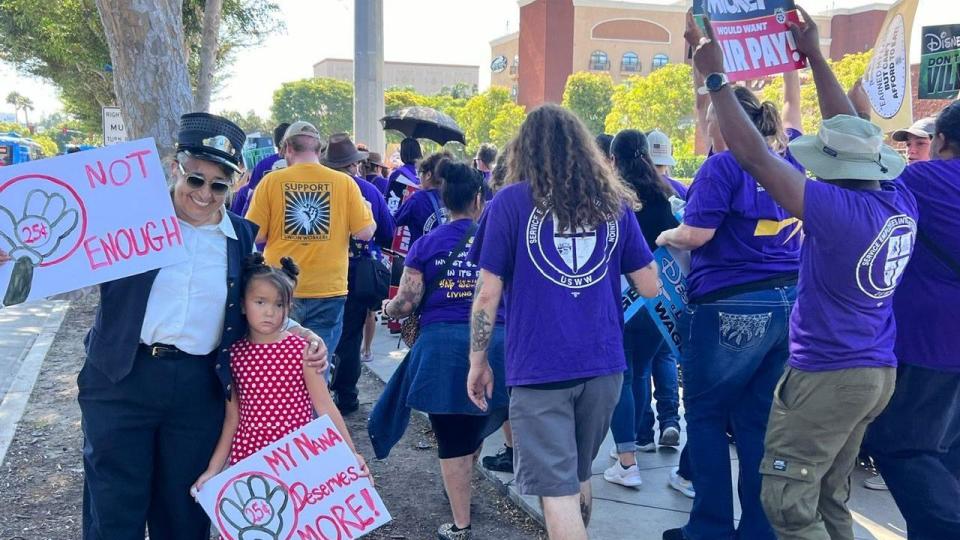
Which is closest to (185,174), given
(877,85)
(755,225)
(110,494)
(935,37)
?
(110,494)

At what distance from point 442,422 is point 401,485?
1117 millimetres

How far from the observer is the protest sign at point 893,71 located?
19.2ft

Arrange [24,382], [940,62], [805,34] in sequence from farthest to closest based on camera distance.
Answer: [24,382] < [940,62] < [805,34]

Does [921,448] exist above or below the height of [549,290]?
below

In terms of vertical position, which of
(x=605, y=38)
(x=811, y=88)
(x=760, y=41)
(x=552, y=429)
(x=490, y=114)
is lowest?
(x=552, y=429)

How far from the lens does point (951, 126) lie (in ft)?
10.7

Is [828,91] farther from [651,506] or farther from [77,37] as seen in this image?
[77,37]

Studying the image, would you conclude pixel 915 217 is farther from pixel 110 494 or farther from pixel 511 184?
pixel 110 494

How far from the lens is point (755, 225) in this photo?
3492 millimetres

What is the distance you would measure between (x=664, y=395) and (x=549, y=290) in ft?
8.53

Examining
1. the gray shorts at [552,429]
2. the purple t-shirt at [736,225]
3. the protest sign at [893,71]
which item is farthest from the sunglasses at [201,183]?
the protest sign at [893,71]

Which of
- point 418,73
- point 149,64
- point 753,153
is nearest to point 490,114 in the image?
point 149,64

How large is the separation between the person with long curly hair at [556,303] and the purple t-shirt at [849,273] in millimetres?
679

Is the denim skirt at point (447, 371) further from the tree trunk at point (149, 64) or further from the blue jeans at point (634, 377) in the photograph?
the tree trunk at point (149, 64)
